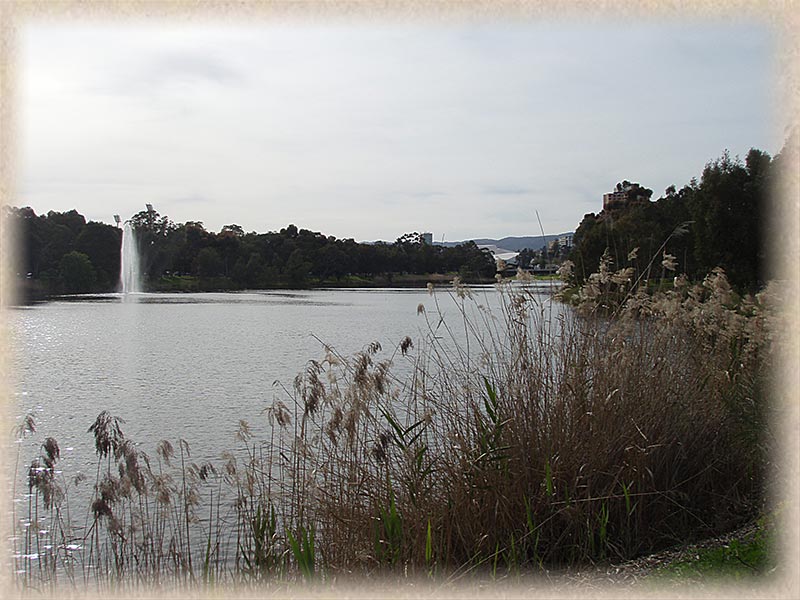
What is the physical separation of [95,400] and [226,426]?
3.66m

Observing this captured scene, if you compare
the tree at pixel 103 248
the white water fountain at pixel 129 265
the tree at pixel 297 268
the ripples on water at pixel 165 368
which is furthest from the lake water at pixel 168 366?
the tree at pixel 297 268

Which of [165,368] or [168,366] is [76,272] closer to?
[168,366]

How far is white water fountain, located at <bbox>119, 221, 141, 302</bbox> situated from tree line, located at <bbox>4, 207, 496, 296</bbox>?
1.49 feet

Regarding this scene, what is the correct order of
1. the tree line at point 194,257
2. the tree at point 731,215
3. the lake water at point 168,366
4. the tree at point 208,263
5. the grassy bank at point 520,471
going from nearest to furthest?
1. the grassy bank at point 520,471
2. the lake water at point 168,366
3. the tree at point 731,215
4. the tree line at point 194,257
5. the tree at point 208,263

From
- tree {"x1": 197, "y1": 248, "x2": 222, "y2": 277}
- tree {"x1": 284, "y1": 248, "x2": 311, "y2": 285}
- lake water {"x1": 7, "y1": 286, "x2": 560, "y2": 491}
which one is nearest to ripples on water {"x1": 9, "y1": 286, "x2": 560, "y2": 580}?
lake water {"x1": 7, "y1": 286, "x2": 560, "y2": 491}

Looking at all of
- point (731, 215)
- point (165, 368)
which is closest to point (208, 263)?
point (731, 215)

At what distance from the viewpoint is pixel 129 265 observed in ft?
188

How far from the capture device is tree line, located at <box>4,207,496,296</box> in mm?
48281

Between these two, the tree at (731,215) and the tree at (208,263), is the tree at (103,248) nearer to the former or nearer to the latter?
the tree at (208,263)

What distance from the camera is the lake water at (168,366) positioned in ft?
35.5

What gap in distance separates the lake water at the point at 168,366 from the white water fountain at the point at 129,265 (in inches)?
803

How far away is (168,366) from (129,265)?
137 ft

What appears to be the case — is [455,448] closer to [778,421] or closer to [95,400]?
[778,421]

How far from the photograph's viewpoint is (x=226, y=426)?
36.4ft
